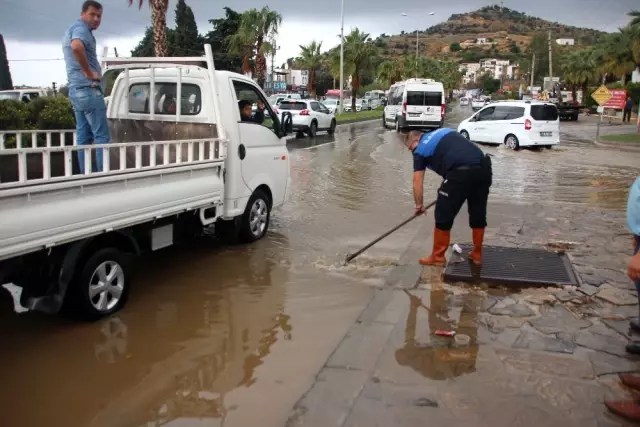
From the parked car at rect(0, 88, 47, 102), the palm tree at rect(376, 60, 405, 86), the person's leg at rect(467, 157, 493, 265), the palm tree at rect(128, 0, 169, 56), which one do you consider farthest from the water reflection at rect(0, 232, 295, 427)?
the palm tree at rect(376, 60, 405, 86)

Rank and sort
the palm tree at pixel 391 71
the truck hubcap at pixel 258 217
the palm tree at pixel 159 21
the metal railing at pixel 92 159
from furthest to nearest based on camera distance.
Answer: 1. the palm tree at pixel 391 71
2. the palm tree at pixel 159 21
3. the truck hubcap at pixel 258 217
4. the metal railing at pixel 92 159

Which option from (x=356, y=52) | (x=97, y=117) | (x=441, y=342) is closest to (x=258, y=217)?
(x=97, y=117)

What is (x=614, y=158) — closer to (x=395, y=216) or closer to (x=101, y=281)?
(x=395, y=216)

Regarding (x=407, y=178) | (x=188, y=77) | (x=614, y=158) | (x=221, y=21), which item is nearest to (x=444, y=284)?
(x=188, y=77)

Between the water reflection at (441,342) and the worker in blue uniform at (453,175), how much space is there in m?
0.91

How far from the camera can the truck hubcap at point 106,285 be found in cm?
459

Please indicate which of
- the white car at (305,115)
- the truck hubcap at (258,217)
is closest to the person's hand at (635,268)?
the truck hubcap at (258,217)

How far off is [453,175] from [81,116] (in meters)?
3.77

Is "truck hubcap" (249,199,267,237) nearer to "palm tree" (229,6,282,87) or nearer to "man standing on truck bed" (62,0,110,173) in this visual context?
"man standing on truck bed" (62,0,110,173)

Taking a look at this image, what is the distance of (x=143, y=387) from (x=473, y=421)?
2076 millimetres

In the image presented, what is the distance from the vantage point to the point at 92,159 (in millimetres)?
5391

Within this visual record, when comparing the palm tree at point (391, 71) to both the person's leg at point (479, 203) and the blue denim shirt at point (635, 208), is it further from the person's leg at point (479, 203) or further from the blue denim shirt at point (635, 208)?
the blue denim shirt at point (635, 208)

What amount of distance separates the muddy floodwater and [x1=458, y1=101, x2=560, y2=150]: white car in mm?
10608

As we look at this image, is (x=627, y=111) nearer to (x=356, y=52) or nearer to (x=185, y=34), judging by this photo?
(x=356, y=52)
